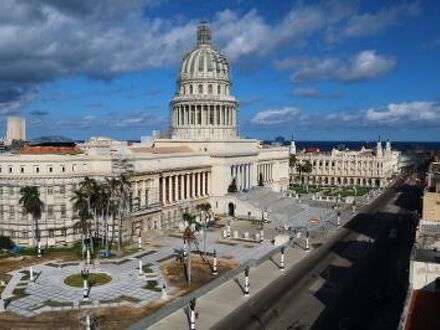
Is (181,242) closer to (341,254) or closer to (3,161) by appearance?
(341,254)

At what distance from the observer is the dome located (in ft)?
477

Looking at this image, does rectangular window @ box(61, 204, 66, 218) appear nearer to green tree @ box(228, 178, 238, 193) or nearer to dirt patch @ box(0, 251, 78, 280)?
dirt patch @ box(0, 251, 78, 280)

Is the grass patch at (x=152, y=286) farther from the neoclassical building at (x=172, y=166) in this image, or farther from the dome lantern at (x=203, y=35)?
the dome lantern at (x=203, y=35)

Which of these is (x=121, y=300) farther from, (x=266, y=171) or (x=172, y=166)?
(x=266, y=171)

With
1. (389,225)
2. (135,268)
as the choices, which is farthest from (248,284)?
(389,225)

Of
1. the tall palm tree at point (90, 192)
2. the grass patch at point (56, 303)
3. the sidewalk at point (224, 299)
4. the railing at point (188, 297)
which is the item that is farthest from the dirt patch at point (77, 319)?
the tall palm tree at point (90, 192)

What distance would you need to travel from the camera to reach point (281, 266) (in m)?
78.2

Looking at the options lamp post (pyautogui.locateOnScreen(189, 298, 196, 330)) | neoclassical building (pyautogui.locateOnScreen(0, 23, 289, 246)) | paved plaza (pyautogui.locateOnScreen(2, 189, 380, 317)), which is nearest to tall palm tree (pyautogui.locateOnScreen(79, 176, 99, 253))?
paved plaza (pyautogui.locateOnScreen(2, 189, 380, 317))

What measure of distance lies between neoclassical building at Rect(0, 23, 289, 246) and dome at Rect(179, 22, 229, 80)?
28 centimetres

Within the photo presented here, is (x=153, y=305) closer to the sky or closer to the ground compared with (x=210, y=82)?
closer to the ground

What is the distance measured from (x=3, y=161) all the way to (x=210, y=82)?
68561 millimetres

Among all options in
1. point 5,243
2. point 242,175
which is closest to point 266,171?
point 242,175

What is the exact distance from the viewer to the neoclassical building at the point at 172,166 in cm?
9125

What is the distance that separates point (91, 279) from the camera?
71125 millimetres
